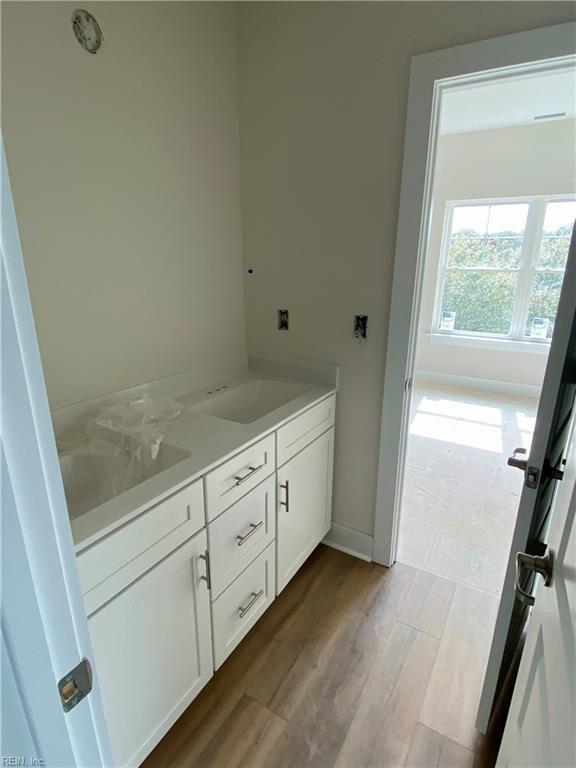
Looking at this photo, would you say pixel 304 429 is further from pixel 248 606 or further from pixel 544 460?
pixel 544 460

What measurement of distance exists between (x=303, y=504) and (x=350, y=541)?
50 centimetres

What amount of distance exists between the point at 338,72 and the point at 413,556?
2.30m

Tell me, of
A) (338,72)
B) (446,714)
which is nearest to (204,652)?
(446,714)

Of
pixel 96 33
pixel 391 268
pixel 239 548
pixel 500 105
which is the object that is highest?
pixel 500 105

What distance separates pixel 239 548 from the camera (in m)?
1.39

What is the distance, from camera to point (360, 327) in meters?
1.81

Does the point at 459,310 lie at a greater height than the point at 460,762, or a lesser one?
greater

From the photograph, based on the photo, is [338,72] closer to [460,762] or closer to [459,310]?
[460,762]

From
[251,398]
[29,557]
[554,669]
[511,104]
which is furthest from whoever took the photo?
[511,104]

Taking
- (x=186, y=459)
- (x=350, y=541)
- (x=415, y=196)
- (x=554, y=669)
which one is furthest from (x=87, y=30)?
(x=350, y=541)

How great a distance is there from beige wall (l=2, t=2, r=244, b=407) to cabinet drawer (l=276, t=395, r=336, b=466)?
0.61 meters

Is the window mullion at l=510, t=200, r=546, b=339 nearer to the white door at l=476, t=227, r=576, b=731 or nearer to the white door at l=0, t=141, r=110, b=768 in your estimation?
the white door at l=476, t=227, r=576, b=731

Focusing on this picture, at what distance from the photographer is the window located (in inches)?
171

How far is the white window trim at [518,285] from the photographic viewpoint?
14.2ft
